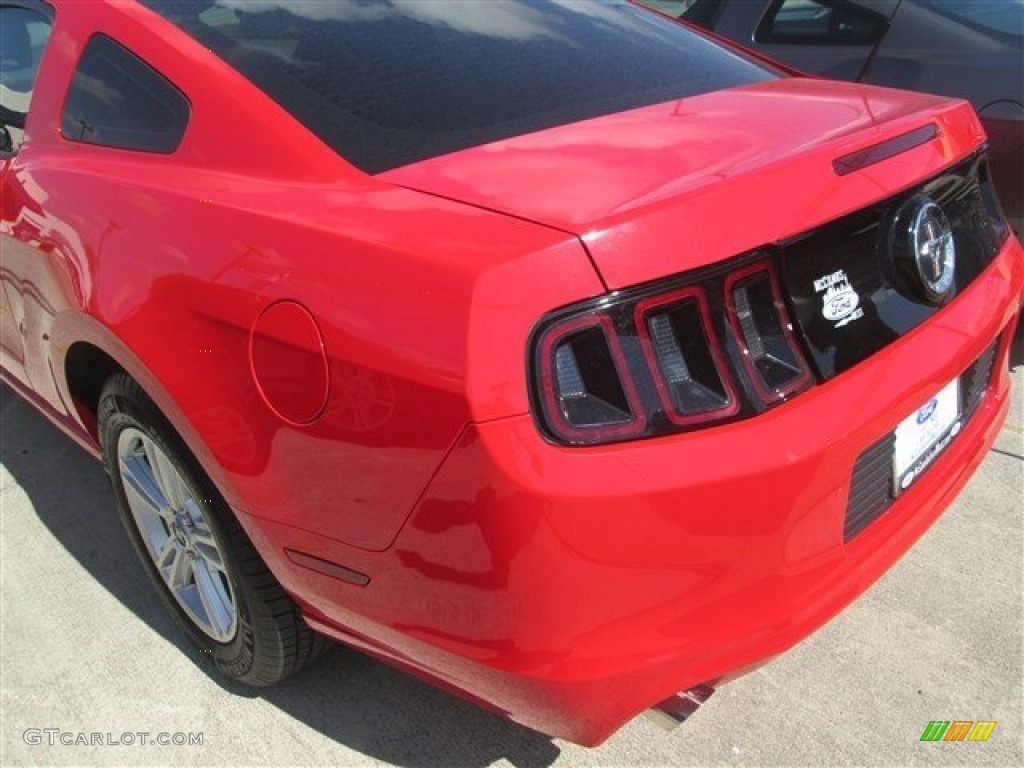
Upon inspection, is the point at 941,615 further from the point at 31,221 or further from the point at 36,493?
the point at 36,493

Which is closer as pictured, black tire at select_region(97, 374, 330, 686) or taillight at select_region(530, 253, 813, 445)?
taillight at select_region(530, 253, 813, 445)

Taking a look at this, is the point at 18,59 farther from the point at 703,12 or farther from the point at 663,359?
the point at 703,12

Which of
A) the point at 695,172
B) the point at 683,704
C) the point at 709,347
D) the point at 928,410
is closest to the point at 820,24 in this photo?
the point at 928,410

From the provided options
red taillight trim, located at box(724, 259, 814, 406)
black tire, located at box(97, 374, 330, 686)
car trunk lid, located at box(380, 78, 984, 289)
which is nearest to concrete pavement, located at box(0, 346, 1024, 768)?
black tire, located at box(97, 374, 330, 686)

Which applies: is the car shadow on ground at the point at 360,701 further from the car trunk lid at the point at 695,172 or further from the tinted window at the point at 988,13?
the tinted window at the point at 988,13

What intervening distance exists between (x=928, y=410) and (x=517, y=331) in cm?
90

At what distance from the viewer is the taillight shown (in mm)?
1385

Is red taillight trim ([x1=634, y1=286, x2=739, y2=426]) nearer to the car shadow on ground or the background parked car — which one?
the car shadow on ground

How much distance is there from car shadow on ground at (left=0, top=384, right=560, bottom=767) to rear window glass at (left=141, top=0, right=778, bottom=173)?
4.18 ft

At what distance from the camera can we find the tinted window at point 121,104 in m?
2.06

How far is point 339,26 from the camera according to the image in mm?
2197

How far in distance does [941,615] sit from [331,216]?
184 cm

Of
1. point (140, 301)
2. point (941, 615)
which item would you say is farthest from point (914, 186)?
point (140, 301)

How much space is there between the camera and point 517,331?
53.8 inches
